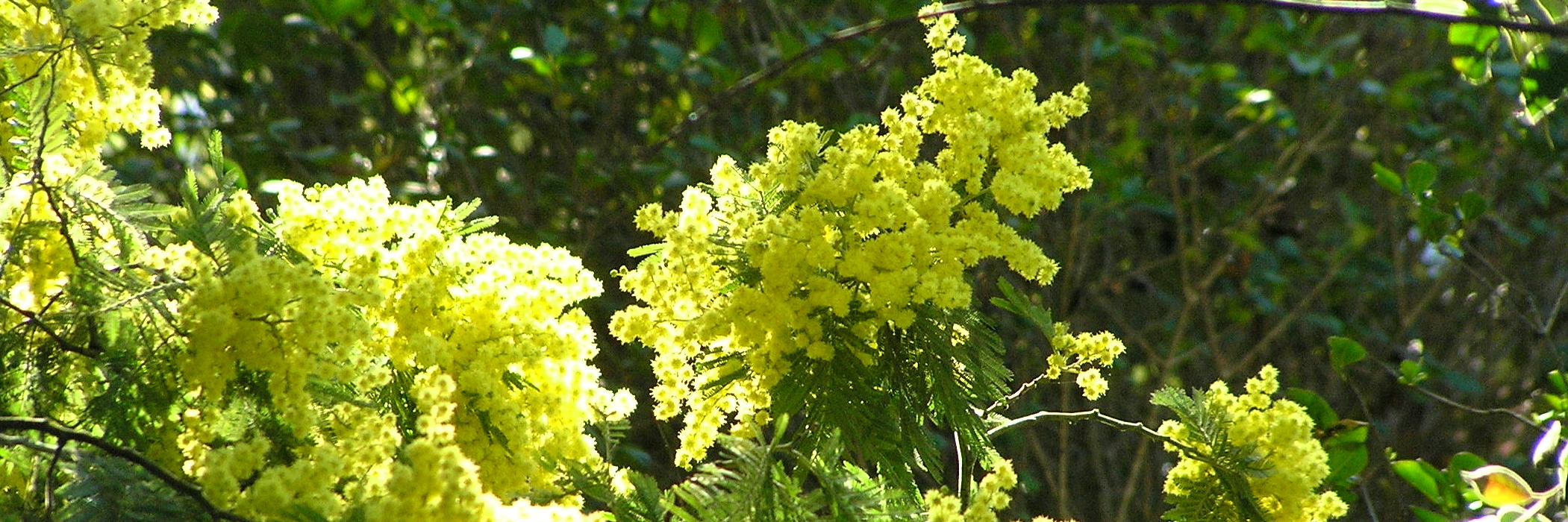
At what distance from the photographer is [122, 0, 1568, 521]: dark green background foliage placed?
12.0 ft

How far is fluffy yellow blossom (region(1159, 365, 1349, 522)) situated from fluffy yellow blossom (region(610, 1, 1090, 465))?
0.31m

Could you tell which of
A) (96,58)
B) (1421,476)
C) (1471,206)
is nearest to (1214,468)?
(1421,476)

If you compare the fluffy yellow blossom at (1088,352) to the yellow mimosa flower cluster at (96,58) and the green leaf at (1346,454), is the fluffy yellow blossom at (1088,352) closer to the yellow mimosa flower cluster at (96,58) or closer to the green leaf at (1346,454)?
the green leaf at (1346,454)

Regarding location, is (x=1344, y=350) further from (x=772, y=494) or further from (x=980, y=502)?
(x=772, y=494)

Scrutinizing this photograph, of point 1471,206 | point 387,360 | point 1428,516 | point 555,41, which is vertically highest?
point 555,41

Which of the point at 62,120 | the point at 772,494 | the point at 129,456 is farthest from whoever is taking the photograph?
the point at 62,120

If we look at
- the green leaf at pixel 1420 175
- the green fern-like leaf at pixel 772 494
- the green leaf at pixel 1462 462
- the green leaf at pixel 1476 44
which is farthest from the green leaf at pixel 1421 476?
the green fern-like leaf at pixel 772 494

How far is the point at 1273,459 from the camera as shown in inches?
67.1

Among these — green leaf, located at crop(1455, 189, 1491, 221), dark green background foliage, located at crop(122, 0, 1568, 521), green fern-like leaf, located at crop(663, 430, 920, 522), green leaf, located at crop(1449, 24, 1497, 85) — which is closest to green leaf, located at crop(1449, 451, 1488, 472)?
green leaf, located at crop(1455, 189, 1491, 221)

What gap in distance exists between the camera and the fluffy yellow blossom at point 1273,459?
5.47 ft

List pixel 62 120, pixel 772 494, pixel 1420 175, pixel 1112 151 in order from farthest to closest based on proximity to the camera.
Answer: pixel 1112 151, pixel 1420 175, pixel 62 120, pixel 772 494

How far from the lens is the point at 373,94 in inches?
148

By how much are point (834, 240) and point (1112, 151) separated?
241 centimetres

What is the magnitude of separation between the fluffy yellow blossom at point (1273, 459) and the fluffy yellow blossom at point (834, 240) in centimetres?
31
